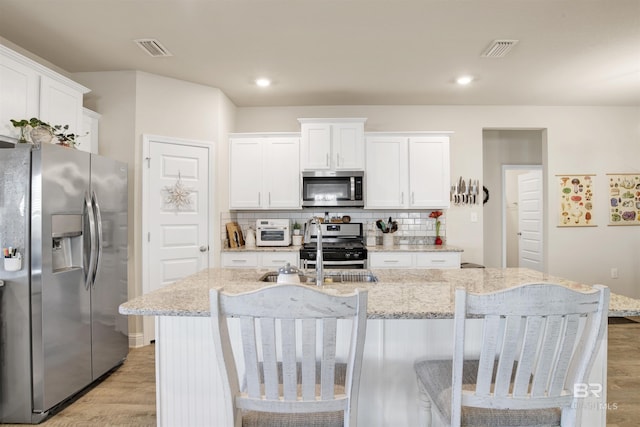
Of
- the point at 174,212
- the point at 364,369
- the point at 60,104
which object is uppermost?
the point at 60,104

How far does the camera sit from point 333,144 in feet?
13.2

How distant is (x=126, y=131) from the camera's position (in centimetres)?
337

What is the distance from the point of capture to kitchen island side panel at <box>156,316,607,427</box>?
4.95 feet

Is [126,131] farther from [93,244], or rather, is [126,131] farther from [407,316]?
[407,316]

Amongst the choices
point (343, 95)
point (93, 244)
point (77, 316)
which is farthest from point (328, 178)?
point (77, 316)

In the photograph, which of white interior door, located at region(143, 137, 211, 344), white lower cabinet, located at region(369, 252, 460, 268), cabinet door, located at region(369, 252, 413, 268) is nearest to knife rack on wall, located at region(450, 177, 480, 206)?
white lower cabinet, located at region(369, 252, 460, 268)

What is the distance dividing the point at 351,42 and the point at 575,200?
3687 mm

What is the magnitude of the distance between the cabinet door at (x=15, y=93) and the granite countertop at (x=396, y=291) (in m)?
1.66

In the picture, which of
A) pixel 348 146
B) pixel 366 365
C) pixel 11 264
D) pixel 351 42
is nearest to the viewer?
pixel 366 365

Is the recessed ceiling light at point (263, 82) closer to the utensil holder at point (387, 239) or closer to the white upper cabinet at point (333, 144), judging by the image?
the white upper cabinet at point (333, 144)

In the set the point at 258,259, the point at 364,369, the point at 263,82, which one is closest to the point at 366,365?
the point at 364,369

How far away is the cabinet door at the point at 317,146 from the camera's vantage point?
158 inches

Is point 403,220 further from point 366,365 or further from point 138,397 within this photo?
point 138,397

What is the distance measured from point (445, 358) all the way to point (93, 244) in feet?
7.93
